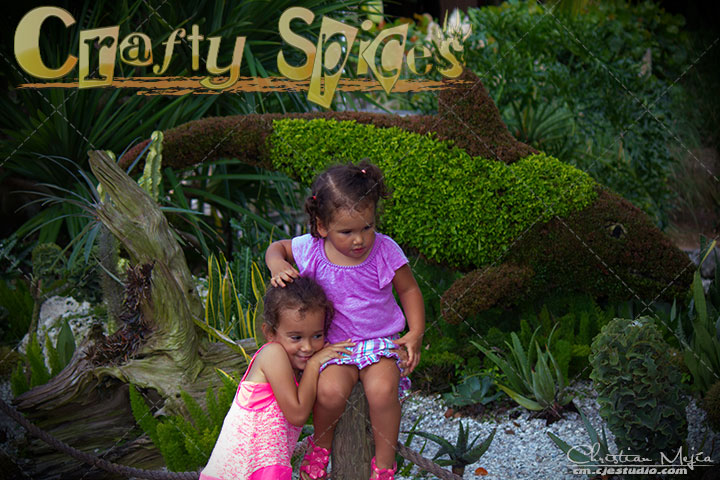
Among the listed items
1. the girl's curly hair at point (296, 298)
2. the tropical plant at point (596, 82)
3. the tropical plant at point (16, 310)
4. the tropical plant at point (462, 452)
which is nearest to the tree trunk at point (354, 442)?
the girl's curly hair at point (296, 298)

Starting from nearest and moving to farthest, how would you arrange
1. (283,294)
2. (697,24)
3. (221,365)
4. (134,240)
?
(283,294) < (134,240) < (221,365) < (697,24)

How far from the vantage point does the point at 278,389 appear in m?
1.87

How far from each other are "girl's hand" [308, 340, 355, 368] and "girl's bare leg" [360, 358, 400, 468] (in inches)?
3.3

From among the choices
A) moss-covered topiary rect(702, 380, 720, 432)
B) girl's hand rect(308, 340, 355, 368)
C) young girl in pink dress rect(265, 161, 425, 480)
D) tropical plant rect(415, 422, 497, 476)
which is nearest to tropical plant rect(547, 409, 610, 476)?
tropical plant rect(415, 422, 497, 476)

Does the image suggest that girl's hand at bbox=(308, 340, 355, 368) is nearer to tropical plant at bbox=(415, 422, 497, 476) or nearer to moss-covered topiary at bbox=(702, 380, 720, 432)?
tropical plant at bbox=(415, 422, 497, 476)

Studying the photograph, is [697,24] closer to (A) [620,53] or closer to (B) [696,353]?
(A) [620,53]

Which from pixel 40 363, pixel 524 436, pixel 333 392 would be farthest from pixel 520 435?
pixel 40 363

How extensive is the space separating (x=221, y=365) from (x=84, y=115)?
3.03 m

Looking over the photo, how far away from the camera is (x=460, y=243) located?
11.9 ft

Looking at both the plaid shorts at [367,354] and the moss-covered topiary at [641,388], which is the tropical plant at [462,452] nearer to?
the moss-covered topiary at [641,388]

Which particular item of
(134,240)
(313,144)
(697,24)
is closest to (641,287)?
(313,144)

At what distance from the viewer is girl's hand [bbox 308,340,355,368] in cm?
189

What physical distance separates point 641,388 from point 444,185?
1.68 meters

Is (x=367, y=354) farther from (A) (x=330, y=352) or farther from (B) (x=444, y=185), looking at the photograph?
(B) (x=444, y=185)
